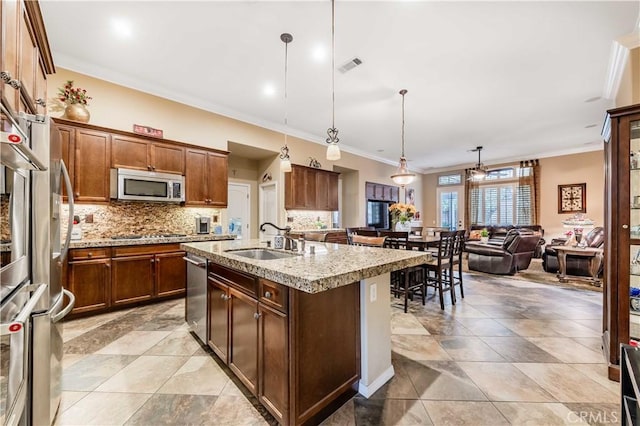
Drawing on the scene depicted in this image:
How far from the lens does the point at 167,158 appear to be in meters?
3.88

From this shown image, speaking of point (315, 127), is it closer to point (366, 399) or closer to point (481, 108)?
point (481, 108)

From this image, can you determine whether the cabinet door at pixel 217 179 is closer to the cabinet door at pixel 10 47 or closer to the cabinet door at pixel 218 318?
the cabinet door at pixel 218 318

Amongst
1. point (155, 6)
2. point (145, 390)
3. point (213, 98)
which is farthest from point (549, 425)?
point (213, 98)

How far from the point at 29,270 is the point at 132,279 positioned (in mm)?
2371

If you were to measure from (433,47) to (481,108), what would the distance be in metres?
2.29

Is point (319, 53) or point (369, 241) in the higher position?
point (319, 53)

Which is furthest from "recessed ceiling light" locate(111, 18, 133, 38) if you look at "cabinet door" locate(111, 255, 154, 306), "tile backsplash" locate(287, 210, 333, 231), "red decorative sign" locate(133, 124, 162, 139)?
"tile backsplash" locate(287, 210, 333, 231)

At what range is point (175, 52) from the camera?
3064 mm

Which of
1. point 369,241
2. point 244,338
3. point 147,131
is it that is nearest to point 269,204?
point 147,131

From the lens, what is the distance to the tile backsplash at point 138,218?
3.45 metres

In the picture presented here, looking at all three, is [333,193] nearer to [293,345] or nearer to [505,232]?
[293,345]

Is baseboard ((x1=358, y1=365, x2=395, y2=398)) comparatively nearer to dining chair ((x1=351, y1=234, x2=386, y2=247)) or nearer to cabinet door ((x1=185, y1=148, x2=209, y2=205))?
dining chair ((x1=351, y1=234, x2=386, y2=247))

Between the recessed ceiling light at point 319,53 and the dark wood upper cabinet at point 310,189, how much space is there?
8.41 feet

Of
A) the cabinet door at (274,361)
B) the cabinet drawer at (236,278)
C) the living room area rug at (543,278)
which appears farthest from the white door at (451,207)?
the cabinet door at (274,361)
